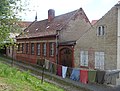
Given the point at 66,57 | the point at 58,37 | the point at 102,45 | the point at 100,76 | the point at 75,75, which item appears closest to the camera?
the point at 100,76

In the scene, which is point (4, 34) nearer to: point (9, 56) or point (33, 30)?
point (33, 30)

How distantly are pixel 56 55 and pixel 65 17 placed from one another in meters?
5.96

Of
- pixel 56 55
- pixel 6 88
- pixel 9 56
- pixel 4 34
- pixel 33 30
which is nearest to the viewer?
pixel 6 88

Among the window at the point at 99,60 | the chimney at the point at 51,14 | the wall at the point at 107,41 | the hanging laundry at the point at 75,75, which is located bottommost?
the hanging laundry at the point at 75,75

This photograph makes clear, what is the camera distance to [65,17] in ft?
111

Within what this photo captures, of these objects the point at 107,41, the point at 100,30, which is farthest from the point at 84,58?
the point at 107,41

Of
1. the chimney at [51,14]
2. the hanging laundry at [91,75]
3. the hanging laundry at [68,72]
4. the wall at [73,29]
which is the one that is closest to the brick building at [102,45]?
the hanging laundry at [91,75]

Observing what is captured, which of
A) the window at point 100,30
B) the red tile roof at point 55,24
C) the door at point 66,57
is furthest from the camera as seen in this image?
the red tile roof at point 55,24

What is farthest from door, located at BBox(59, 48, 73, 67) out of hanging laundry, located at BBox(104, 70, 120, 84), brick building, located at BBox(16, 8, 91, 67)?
hanging laundry, located at BBox(104, 70, 120, 84)

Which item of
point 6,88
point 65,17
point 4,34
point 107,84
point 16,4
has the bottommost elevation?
point 107,84

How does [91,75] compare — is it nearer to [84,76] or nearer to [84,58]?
[84,76]

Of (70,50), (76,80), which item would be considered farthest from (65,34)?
(76,80)

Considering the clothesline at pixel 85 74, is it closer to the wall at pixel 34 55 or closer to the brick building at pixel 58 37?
the brick building at pixel 58 37

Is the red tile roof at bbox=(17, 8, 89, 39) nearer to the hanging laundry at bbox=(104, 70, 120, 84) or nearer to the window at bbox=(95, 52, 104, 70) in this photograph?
the window at bbox=(95, 52, 104, 70)
